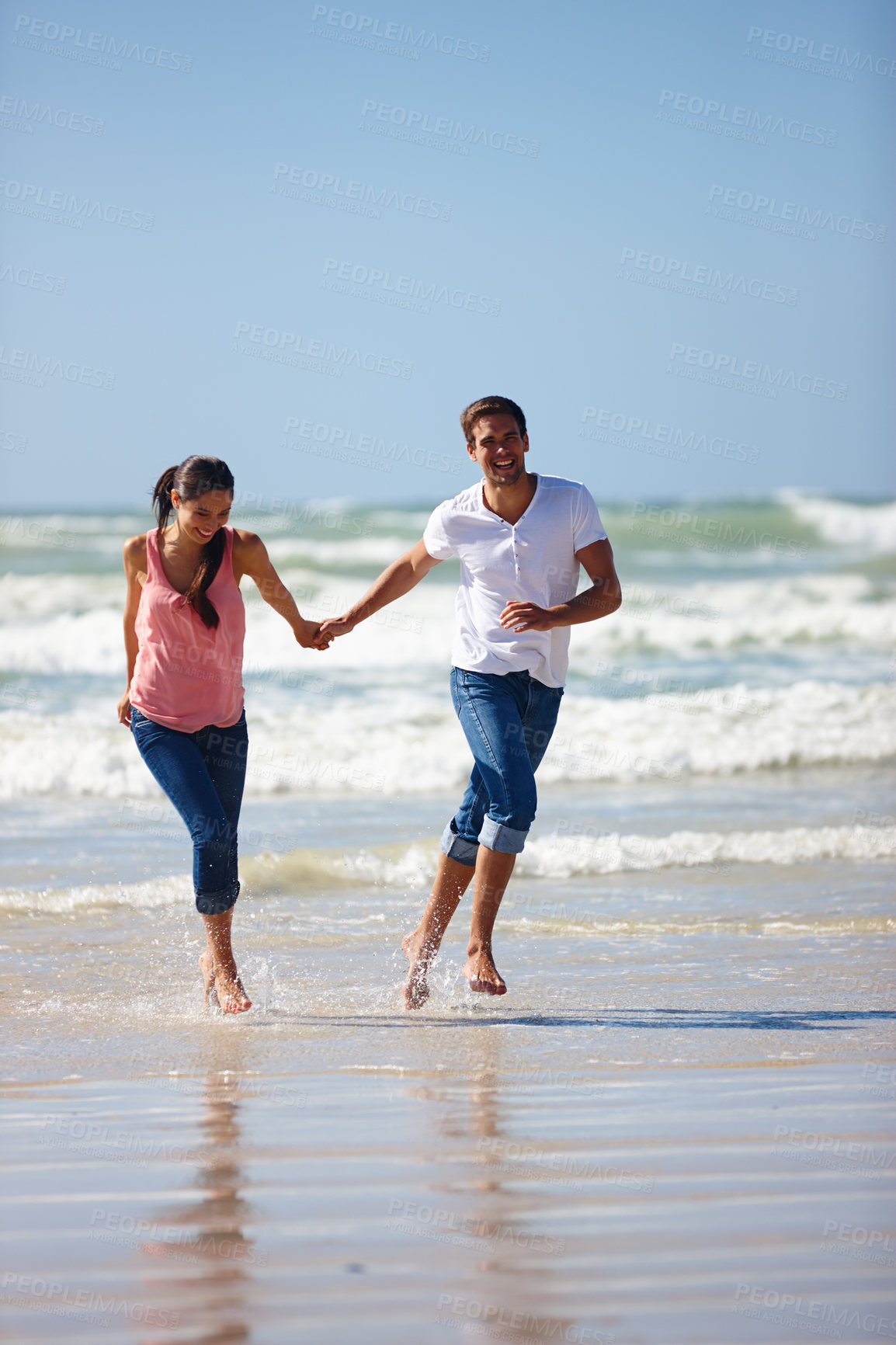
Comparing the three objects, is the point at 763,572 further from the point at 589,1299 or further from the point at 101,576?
the point at 589,1299

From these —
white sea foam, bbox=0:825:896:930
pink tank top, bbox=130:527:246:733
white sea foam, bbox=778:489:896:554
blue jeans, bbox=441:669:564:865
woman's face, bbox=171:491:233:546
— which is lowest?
white sea foam, bbox=0:825:896:930

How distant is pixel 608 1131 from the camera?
3.40 meters

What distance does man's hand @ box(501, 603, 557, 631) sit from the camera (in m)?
4.46

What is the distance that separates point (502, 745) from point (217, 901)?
1092 mm

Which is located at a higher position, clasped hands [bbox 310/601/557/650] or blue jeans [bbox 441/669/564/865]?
clasped hands [bbox 310/601/557/650]

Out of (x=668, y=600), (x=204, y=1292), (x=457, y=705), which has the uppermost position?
(x=668, y=600)

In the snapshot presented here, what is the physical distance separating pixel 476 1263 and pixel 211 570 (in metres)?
2.53

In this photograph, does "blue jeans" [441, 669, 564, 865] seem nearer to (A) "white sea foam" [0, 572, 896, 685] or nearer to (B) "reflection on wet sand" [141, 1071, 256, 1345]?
(B) "reflection on wet sand" [141, 1071, 256, 1345]

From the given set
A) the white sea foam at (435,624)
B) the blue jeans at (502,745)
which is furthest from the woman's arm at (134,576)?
the white sea foam at (435,624)

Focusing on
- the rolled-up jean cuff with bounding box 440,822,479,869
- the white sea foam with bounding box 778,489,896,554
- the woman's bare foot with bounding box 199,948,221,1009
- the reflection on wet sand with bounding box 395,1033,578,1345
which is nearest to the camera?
the reflection on wet sand with bounding box 395,1033,578,1345

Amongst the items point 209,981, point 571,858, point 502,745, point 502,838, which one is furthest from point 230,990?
point 571,858

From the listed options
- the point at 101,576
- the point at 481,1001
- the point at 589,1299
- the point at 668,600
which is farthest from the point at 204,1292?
the point at 101,576

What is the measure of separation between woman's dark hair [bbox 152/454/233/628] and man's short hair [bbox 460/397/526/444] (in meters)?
0.83

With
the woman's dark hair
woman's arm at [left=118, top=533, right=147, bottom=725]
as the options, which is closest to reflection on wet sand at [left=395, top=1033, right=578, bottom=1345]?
the woman's dark hair
